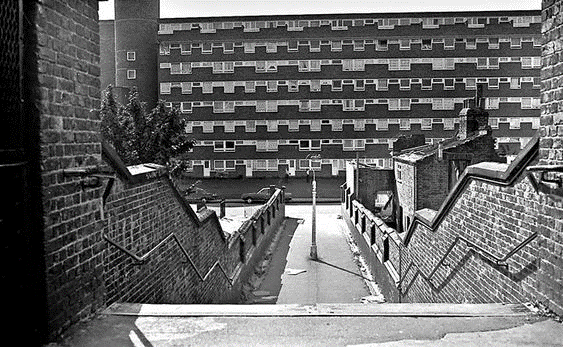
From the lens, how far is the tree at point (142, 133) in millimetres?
31750

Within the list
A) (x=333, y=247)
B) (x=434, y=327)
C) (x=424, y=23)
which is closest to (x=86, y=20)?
(x=434, y=327)

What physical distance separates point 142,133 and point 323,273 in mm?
18470

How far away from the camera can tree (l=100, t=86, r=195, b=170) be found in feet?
104

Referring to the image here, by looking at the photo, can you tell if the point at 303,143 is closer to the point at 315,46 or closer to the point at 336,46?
the point at 315,46

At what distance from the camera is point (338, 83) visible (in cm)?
5169

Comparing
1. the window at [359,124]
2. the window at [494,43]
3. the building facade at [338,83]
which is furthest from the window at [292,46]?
the window at [494,43]

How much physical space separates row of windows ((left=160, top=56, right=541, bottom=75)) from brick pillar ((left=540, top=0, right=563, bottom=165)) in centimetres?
4731

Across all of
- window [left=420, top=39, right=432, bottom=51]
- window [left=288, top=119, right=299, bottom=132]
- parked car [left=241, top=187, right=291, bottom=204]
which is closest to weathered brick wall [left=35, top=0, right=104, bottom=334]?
parked car [left=241, top=187, right=291, bottom=204]

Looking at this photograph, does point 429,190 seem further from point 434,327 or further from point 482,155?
point 434,327

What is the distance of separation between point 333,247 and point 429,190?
4724 mm

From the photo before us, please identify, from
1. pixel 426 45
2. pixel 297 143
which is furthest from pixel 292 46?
pixel 426 45

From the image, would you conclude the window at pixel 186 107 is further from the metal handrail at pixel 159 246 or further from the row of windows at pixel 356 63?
the metal handrail at pixel 159 246

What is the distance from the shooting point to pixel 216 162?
174 feet

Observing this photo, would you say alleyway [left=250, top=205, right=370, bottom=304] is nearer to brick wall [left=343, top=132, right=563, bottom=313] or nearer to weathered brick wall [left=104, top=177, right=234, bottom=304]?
brick wall [left=343, top=132, right=563, bottom=313]
